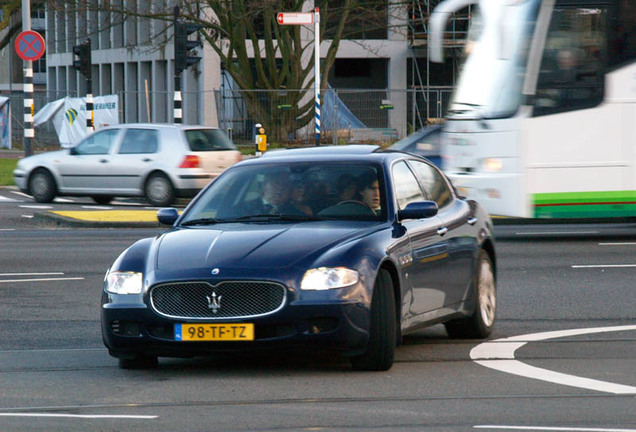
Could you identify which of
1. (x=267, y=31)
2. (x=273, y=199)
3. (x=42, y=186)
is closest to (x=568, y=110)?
(x=273, y=199)

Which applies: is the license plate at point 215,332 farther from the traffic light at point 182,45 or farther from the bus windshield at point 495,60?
the traffic light at point 182,45

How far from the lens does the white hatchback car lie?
83.7 feet

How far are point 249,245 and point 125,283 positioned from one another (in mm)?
779

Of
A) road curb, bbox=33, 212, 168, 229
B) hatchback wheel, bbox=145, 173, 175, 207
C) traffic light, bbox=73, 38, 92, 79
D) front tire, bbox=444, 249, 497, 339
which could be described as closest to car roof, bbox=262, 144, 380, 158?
front tire, bbox=444, 249, 497, 339

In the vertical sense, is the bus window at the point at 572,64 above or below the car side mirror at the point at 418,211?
above

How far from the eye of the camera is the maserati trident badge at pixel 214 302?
7828 millimetres

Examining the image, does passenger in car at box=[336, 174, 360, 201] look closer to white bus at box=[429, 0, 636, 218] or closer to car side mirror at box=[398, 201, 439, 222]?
car side mirror at box=[398, 201, 439, 222]

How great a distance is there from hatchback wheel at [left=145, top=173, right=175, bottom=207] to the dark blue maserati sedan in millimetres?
16161

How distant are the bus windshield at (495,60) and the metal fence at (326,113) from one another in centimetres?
2479

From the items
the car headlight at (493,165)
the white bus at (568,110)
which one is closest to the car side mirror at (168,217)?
the white bus at (568,110)

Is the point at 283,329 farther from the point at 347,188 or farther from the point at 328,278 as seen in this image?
the point at 347,188

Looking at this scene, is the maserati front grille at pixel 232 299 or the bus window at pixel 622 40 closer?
the maserati front grille at pixel 232 299

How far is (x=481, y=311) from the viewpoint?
981 centimetres

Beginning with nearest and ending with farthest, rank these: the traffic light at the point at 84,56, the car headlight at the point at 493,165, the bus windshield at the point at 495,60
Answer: the bus windshield at the point at 495,60 → the car headlight at the point at 493,165 → the traffic light at the point at 84,56
